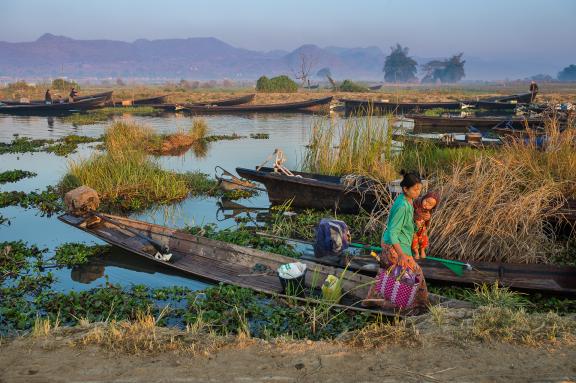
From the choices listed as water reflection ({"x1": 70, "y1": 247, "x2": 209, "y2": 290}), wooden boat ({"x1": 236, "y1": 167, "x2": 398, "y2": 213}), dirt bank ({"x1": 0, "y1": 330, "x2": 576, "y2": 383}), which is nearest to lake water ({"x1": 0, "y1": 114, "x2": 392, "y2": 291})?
water reflection ({"x1": 70, "y1": 247, "x2": 209, "y2": 290})

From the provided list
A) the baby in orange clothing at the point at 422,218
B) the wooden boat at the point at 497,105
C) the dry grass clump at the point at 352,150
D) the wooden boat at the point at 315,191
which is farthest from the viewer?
the wooden boat at the point at 497,105

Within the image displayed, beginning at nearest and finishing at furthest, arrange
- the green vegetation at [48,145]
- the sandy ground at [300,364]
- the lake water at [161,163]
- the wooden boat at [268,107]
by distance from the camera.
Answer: the sandy ground at [300,364] → the lake water at [161,163] → the green vegetation at [48,145] → the wooden boat at [268,107]

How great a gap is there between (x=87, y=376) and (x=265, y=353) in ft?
5.07

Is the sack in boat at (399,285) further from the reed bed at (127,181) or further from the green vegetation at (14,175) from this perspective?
the green vegetation at (14,175)

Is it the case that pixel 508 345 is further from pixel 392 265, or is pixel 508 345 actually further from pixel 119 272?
pixel 119 272

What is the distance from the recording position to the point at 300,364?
14.8 ft

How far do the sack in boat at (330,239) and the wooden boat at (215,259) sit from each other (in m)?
0.54

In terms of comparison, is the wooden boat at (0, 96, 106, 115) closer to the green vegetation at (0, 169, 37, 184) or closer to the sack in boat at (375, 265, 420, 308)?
the green vegetation at (0, 169, 37, 184)

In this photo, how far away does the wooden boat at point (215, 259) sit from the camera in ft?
21.0

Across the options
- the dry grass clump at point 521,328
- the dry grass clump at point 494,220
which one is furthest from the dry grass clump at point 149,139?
→ the dry grass clump at point 521,328

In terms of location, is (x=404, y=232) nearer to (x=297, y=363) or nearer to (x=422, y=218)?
(x=422, y=218)

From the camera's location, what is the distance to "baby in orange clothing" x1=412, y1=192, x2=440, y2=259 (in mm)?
5779

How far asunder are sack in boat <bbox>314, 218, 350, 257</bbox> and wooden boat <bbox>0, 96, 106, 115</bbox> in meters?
33.5

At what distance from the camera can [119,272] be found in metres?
8.06
